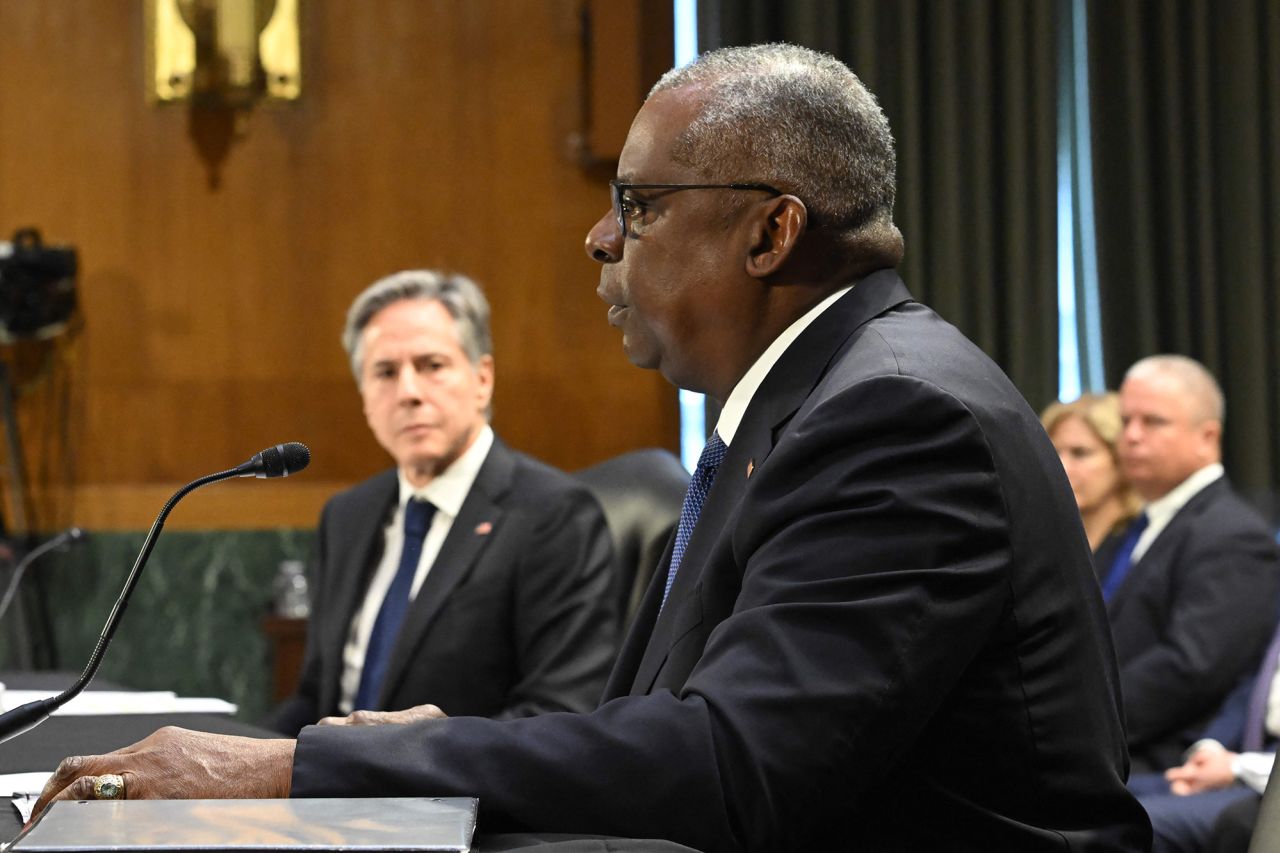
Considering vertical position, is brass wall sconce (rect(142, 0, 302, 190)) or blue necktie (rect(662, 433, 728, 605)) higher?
brass wall sconce (rect(142, 0, 302, 190))

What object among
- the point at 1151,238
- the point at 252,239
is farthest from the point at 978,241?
the point at 252,239

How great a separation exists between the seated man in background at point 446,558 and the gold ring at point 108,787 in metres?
1.67

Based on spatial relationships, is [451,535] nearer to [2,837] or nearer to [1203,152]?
[2,837]

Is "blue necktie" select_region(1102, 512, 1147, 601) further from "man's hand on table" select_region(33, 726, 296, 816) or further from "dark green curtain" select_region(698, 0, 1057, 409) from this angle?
"man's hand on table" select_region(33, 726, 296, 816)

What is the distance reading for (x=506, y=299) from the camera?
531 cm

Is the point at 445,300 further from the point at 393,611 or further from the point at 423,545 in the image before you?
the point at 393,611

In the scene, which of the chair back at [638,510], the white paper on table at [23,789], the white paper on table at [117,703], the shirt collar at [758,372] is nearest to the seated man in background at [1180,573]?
the chair back at [638,510]

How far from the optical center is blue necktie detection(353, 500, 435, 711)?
126 inches

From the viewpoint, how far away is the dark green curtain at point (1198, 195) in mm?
5234

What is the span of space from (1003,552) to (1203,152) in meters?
4.24

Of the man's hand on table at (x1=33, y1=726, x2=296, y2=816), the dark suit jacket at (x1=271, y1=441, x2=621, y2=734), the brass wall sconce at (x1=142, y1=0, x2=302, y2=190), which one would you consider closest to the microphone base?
the man's hand on table at (x1=33, y1=726, x2=296, y2=816)

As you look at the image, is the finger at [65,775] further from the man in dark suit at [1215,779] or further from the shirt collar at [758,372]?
the man in dark suit at [1215,779]

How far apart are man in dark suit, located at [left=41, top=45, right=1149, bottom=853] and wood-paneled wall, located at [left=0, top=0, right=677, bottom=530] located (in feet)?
11.8

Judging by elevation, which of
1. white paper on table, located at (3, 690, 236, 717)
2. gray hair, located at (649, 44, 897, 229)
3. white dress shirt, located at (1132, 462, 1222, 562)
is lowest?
white dress shirt, located at (1132, 462, 1222, 562)
